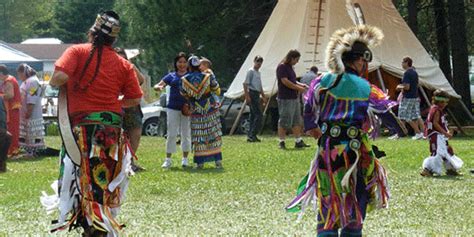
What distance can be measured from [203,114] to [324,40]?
11.8 m

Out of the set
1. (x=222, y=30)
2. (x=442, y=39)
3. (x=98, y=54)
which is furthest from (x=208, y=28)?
(x=98, y=54)

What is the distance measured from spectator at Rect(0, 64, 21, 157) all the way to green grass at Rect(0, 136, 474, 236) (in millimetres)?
1036

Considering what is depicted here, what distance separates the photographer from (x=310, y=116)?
24.2ft

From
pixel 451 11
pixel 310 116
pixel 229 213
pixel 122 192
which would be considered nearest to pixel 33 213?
pixel 229 213

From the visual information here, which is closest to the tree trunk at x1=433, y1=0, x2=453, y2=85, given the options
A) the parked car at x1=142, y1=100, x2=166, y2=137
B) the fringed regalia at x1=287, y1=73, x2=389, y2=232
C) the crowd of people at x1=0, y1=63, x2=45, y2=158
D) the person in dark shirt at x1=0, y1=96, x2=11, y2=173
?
the parked car at x1=142, y1=100, x2=166, y2=137

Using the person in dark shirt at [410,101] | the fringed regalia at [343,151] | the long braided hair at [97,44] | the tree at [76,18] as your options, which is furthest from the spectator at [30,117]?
the tree at [76,18]

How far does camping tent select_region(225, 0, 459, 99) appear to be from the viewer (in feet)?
85.3

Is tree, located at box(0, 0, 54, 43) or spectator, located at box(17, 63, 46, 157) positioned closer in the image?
spectator, located at box(17, 63, 46, 157)

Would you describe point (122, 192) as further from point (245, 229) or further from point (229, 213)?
point (229, 213)

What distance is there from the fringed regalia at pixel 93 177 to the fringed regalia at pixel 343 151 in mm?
1433

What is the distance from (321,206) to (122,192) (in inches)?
59.1

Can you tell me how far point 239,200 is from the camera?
11203mm

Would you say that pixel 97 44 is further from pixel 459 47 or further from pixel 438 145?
pixel 459 47

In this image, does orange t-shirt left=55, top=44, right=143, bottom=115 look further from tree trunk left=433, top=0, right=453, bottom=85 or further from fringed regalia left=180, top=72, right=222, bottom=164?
tree trunk left=433, top=0, right=453, bottom=85
